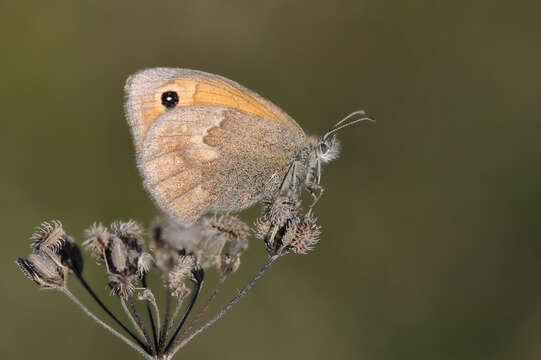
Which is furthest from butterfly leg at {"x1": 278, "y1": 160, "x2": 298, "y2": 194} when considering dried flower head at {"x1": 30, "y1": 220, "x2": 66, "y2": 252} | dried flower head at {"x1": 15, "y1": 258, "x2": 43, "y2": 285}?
dried flower head at {"x1": 15, "y1": 258, "x2": 43, "y2": 285}

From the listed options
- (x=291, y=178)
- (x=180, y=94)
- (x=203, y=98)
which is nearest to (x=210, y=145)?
(x=203, y=98)

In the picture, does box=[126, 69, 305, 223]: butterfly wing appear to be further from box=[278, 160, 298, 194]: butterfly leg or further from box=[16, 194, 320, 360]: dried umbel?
box=[16, 194, 320, 360]: dried umbel

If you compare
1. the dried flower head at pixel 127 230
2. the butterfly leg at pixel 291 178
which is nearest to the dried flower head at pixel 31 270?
the dried flower head at pixel 127 230

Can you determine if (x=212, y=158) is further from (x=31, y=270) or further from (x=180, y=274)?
(x=31, y=270)

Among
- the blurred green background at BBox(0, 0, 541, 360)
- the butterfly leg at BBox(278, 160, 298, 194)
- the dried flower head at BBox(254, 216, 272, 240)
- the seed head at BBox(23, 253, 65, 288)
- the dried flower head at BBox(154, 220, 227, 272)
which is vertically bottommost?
the seed head at BBox(23, 253, 65, 288)

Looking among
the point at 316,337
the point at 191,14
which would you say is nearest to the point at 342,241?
the point at 316,337
